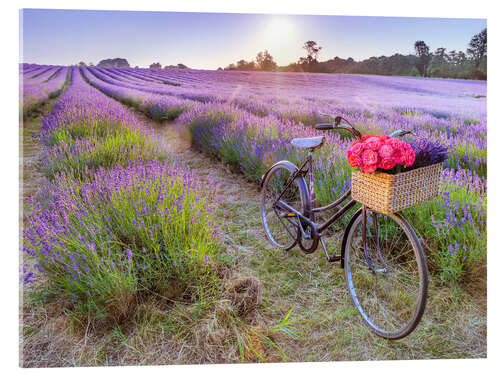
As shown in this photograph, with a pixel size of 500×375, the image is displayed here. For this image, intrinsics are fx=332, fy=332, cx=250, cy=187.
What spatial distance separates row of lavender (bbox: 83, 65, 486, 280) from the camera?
181 centimetres

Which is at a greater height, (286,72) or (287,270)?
(286,72)

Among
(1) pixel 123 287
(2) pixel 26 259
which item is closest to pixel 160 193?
(1) pixel 123 287

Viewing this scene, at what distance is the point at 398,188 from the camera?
1.30 meters

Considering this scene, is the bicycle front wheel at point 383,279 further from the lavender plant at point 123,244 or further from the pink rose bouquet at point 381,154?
the lavender plant at point 123,244

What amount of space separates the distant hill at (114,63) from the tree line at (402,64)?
71 centimetres

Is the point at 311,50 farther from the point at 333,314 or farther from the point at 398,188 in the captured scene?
the point at 333,314

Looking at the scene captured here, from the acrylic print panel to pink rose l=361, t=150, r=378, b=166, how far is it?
0.17ft

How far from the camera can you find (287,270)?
203 cm

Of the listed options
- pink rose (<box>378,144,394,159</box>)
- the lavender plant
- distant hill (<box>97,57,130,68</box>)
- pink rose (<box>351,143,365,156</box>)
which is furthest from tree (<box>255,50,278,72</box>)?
pink rose (<box>378,144,394,159</box>)

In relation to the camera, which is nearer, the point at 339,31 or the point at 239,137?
the point at 339,31

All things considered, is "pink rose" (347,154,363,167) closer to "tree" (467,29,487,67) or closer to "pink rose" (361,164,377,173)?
"pink rose" (361,164,377,173)

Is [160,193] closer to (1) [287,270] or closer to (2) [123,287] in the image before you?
(2) [123,287]

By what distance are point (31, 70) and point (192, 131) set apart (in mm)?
1894
